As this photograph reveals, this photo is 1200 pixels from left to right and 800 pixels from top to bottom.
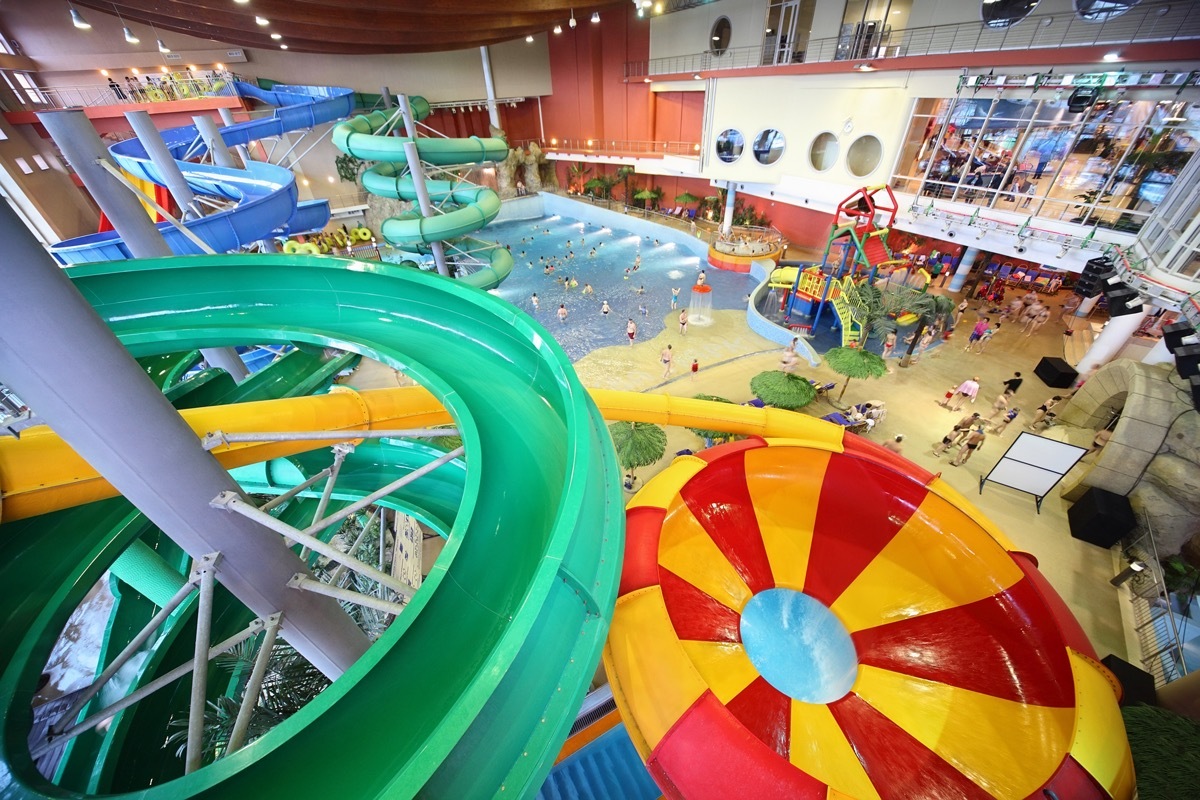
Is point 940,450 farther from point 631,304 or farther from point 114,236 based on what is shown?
point 114,236

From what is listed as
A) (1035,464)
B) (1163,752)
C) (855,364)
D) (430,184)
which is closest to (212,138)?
(430,184)

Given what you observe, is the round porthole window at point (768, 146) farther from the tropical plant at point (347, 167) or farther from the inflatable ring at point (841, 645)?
the tropical plant at point (347, 167)

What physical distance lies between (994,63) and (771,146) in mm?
6881

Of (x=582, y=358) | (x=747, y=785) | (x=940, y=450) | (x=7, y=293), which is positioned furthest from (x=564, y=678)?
(x=582, y=358)

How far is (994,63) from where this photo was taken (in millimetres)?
11594

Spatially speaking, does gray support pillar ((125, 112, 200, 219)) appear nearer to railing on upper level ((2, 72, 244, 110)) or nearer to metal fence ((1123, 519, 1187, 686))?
railing on upper level ((2, 72, 244, 110))

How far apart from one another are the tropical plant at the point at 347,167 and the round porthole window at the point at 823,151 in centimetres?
2285

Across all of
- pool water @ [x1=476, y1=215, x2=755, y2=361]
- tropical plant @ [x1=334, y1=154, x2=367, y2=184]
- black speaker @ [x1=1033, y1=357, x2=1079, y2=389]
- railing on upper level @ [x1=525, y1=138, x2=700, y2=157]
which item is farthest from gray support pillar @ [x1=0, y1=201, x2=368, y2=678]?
tropical plant @ [x1=334, y1=154, x2=367, y2=184]

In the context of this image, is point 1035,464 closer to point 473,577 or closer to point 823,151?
point 473,577

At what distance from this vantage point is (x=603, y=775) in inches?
219

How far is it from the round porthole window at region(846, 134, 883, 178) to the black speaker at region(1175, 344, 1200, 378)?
10570mm

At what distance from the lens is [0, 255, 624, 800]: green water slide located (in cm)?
154

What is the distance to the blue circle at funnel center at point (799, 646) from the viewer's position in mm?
5473

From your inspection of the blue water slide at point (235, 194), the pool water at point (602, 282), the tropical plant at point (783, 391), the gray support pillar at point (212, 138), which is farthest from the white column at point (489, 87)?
the tropical plant at point (783, 391)
